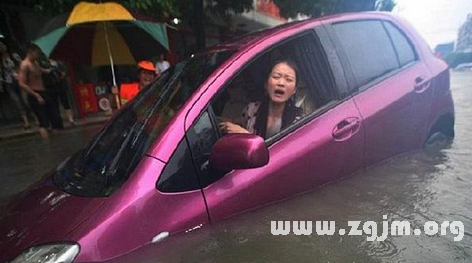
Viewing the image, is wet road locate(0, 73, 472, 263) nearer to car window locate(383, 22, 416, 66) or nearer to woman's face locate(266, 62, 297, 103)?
woman's face locate(266, 62, 297, 103)

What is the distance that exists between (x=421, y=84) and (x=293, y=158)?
1.50 m

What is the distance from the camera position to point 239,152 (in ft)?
7.06

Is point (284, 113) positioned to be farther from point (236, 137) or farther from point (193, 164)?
point (193, 164)

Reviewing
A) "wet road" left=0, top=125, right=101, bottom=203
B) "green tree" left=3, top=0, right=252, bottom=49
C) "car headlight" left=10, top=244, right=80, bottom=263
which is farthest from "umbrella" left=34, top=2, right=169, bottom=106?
"car headlight" left=10, top=244, right=80, bottom=263

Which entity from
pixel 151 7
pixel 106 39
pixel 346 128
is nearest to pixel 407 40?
pixel 346 128

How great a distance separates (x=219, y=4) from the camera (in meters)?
15.4

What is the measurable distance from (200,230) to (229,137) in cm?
50

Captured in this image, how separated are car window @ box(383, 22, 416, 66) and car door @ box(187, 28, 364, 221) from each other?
33.2 inches

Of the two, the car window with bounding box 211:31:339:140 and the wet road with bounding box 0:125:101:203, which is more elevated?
the car window with bounding box 211:31:339:140

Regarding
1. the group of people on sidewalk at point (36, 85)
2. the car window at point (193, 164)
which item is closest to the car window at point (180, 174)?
the car window at point (193, 164)

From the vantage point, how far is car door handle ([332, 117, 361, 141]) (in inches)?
109

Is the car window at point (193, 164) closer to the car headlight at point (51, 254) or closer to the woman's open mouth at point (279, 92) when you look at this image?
the car headlight at point (51, 254)

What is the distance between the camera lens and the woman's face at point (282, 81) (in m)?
2.86

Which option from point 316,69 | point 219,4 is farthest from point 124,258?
point 219,4
